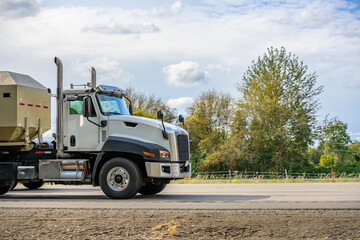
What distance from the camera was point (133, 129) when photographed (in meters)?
12.9

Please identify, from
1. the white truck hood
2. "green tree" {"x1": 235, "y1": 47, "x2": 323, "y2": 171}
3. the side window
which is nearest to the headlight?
the white truck hood

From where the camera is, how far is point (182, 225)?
24.7 ft

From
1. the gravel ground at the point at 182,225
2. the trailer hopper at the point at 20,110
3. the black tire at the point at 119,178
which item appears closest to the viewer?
the gravel ground at the point at 182,225

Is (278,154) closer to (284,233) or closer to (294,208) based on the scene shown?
(294,208)

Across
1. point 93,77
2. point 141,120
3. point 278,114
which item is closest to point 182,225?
point 141,120

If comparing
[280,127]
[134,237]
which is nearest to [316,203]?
[134,237]

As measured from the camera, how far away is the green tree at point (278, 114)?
40219 millimetres

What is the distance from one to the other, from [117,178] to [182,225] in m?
5.37

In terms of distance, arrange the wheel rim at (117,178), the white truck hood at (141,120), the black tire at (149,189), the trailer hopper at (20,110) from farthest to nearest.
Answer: the black tire at (149,189)
the trailer hopper at (20,110)
the white truck hood at (141,120)
the wheel rim at (117,178)

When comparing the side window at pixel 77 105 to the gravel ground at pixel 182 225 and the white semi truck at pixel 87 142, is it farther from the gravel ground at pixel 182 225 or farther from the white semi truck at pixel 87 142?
the gravel ground at pixel 182 225

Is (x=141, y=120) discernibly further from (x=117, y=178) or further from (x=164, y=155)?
(x=117, y=178)

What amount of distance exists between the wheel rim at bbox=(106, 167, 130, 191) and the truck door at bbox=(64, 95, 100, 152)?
3.25 ft

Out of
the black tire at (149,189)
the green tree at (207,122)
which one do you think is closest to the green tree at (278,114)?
the green tree at (207,122)

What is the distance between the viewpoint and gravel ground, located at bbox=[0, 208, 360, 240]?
689cm
